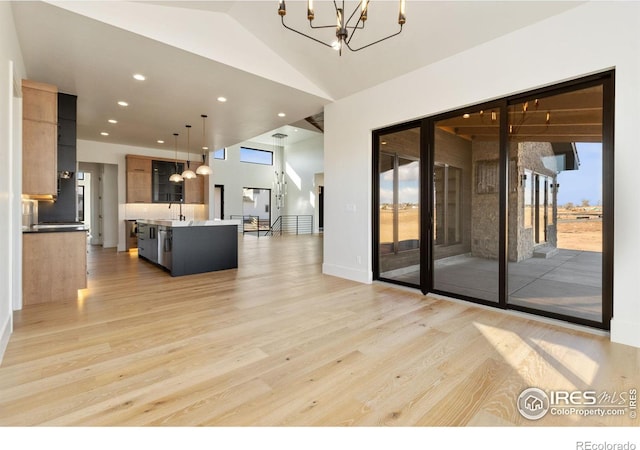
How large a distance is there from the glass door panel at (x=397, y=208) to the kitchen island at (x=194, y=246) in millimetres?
2826

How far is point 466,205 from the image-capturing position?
15.7 ft

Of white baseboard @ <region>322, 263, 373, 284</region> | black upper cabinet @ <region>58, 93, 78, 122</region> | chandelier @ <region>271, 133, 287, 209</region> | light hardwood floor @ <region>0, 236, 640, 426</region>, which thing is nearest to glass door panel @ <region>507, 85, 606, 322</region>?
light hardwood floor @ <region>0, 236, 640, 426</region>

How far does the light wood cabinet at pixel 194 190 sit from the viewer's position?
31.1 feet

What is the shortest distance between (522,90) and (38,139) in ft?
18.1

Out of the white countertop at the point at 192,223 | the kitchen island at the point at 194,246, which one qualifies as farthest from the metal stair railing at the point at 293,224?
the white countertop at the point at 192,223

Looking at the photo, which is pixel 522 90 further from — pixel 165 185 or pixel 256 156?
pixel 256 156

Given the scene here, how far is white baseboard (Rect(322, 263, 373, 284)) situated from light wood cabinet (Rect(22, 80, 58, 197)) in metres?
3.94

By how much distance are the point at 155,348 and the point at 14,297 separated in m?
2.28

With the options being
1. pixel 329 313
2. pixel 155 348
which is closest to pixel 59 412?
pixel 155 348

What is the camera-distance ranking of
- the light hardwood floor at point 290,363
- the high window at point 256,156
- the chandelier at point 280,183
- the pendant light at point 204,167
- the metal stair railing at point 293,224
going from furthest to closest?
the chandelier at point 280,183
the metal stair railing at point 293,224
the high window at point 256,156
the pendant light at point 204,167
the light hardwood floor at point 290,363

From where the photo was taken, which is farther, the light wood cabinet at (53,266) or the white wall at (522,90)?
the light wood cabinet at (53,266)

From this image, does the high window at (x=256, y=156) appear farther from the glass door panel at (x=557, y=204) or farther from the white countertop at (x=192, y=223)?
the glass door panel at (x=557, y=204)

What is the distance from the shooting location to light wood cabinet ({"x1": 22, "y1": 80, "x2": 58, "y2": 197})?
3650 millimetres

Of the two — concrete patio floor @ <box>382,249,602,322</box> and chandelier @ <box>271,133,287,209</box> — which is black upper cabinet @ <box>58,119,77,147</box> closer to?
concrete patio floor @ <box>382,249,602,322</box>
